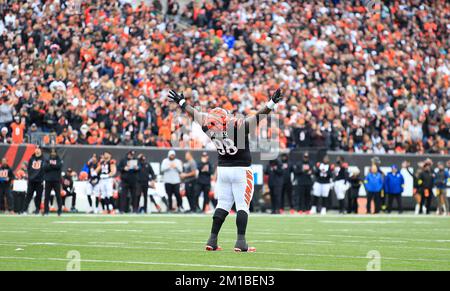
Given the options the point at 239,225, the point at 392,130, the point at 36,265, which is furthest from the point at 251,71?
the point at 36,265

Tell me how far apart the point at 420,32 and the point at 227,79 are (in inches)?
460

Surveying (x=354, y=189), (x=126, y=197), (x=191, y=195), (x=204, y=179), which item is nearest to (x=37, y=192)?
(x=126, y=197)

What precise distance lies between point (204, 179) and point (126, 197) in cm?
225

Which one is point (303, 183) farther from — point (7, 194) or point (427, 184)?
point (7, 194)

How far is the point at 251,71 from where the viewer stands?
36156mm

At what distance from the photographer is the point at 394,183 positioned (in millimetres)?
32688

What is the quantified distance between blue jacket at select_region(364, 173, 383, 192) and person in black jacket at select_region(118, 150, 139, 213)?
24.3 ft

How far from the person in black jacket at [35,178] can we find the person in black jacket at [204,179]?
5033mm

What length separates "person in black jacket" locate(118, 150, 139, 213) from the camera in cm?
2911

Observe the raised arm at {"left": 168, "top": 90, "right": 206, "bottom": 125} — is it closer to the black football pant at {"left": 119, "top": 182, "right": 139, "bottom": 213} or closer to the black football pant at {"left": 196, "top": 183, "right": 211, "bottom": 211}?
the black football pant at {"left": 119, "top": 182, "right": 139, "bottom": 213}

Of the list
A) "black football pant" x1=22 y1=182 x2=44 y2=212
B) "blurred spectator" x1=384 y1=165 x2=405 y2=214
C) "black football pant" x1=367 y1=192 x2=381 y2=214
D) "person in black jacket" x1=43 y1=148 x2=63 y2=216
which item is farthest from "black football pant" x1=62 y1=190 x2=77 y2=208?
"blurred spectator" x1=384 y1=165 x2=405 y2=214

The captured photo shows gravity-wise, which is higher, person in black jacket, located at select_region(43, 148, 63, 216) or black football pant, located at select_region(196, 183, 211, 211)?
person in black jacket, located at select_region(43, 148, 63, 216)

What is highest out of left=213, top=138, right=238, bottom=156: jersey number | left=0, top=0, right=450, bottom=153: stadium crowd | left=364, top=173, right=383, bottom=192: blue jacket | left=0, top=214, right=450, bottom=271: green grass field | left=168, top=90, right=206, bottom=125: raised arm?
left=0, top=0, right=450, bottom=153: stadium crowd
